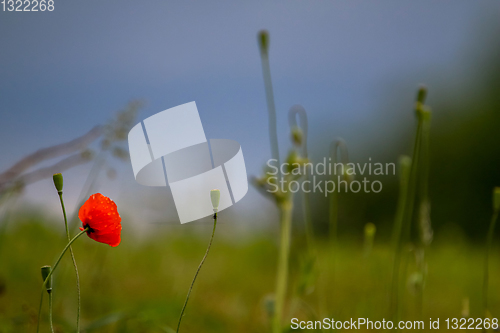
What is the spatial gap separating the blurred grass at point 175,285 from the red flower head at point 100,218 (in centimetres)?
21

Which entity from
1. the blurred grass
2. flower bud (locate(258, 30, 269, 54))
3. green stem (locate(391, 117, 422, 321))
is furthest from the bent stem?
flower bud (locate(258, 30, 269, 54))

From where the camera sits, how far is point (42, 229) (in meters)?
1.32

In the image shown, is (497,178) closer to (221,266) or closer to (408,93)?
(408,93)

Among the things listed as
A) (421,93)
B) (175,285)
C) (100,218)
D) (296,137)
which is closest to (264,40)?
(296,137)

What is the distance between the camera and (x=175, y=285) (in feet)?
3.91

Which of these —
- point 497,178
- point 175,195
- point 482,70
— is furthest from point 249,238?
point 482,70

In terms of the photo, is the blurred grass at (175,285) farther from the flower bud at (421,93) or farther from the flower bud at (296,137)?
the flower bud at (421,93)

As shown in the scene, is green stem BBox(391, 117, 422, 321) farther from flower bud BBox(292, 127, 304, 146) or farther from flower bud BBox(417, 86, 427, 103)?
flower bud BBox(292, 127, 304, 146)

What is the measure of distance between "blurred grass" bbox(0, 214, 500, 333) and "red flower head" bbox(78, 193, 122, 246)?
0.21 m

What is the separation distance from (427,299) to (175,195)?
1149 millimetres

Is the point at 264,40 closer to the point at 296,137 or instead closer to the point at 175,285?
the point at 296,137

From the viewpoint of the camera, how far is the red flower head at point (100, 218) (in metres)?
0.42

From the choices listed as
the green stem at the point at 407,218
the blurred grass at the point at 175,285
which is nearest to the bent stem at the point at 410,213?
the green stem at the point at 407,218

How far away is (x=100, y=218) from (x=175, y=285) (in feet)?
2.76
